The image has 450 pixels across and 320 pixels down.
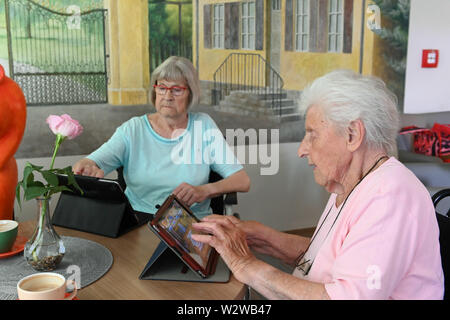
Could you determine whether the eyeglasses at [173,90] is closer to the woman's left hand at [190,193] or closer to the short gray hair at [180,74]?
the short gray hair at [180,74]

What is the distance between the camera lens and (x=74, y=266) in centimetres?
144

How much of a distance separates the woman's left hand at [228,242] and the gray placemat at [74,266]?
0.30 metres

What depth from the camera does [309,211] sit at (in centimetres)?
379

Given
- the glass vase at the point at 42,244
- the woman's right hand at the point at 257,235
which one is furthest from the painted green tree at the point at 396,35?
the glass vase at the point at 42,244

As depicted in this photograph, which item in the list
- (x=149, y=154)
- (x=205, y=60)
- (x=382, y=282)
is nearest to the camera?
(x=382, y=282)

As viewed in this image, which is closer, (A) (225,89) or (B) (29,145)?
(B) (29,145)

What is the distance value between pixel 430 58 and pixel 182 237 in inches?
128

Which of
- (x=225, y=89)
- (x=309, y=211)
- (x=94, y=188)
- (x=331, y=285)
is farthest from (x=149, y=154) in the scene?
(x=309, y=211)

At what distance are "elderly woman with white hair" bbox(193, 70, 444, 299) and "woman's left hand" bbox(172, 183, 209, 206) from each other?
0.54 meters

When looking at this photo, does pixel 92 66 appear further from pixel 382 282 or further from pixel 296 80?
pixel 382 282

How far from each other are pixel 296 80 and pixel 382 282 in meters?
2.48

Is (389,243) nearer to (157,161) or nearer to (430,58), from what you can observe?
(157,161)

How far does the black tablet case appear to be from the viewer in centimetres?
167

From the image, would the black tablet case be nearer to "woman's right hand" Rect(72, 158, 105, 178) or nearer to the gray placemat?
the gray placemat
